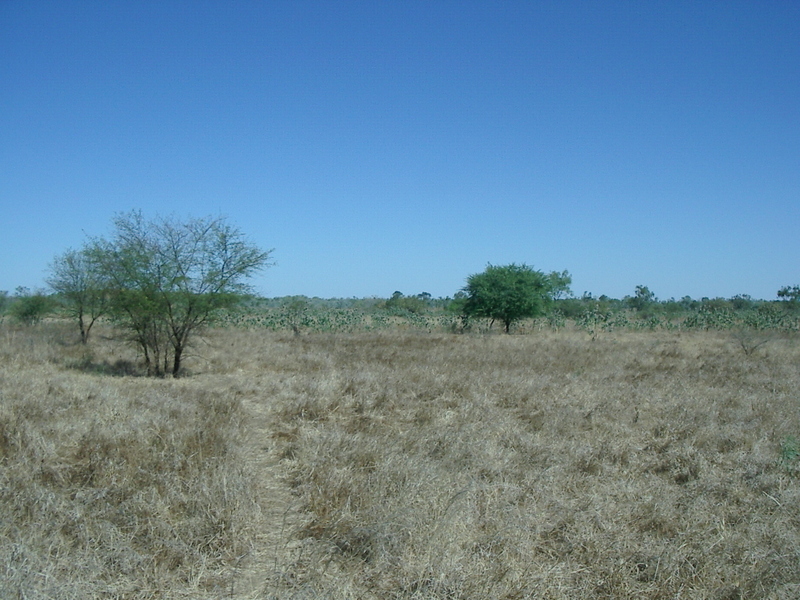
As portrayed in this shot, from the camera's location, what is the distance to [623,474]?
6.97 m

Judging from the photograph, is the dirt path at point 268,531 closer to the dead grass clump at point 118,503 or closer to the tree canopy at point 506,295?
the dead grass clump at point 118,503

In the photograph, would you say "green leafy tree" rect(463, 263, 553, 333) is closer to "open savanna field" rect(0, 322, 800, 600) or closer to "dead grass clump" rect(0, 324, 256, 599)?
"open savanna field" rect(0, 322, 800, 600)

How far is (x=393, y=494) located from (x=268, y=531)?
4.08 ft

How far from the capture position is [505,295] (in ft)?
126

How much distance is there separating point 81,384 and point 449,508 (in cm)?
923

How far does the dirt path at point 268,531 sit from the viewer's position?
4.18 metres

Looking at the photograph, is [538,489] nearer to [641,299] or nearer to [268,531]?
[268,531]

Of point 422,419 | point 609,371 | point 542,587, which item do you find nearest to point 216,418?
point 422,419

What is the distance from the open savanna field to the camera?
4219mm

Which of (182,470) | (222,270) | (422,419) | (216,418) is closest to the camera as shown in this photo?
(182,470)

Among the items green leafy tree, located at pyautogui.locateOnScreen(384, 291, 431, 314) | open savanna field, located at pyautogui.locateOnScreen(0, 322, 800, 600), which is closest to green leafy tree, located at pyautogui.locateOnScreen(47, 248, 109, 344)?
open savanna field, located at pyautogui.locateOnScreen(0, 322, 800, 600)

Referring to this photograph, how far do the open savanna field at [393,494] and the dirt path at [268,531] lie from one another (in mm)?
21

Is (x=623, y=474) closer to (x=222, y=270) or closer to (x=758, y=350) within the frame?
(x=222, y=270)

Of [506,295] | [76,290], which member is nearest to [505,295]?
[506,295]
